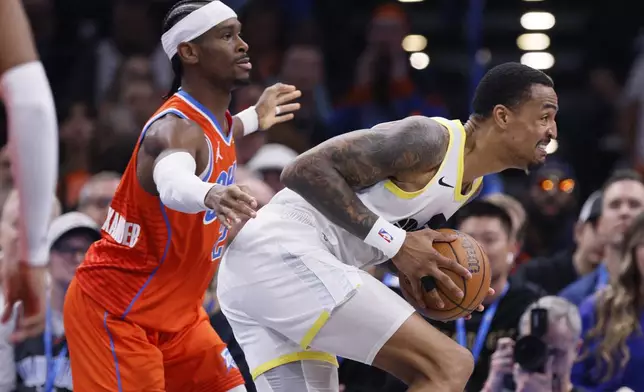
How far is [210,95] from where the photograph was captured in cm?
482

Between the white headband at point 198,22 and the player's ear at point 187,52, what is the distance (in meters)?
0.02

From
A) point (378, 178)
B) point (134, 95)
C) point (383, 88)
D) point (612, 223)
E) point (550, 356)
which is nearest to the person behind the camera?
point (378, 178)

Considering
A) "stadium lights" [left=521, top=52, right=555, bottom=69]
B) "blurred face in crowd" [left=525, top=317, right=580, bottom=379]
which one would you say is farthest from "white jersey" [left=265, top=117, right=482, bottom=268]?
"stadium lights" [left=521, top=52, right=555, bottom=69]

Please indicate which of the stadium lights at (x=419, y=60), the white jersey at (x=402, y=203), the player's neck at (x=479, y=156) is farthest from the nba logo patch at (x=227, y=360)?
the stadium lights at (x=419, y=60)

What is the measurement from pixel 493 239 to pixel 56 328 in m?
2.35

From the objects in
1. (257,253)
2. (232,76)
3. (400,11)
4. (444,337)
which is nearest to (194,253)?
(257,253)

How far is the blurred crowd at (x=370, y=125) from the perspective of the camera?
19.7 ft

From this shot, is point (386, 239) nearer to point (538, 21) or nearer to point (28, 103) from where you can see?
point (28, 103)

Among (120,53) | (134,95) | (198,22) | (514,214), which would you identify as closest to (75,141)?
(134,95)

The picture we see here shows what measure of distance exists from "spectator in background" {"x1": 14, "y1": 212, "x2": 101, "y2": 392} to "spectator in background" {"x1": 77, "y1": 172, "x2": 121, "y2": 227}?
0.72 metres

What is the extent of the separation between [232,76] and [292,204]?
0.63 m

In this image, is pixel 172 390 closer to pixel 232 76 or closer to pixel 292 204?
pixel 292 204

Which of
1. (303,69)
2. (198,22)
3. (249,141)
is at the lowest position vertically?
(249,141)

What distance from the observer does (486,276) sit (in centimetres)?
442
